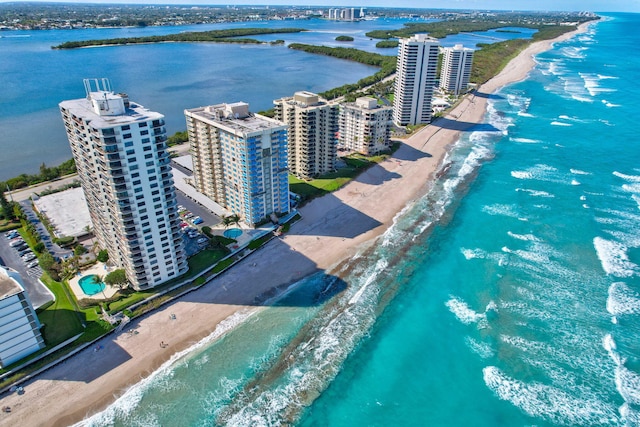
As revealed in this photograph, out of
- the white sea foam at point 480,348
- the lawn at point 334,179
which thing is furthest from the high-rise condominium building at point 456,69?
the white sea foam at point 480,348

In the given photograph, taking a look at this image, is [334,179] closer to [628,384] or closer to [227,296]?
[227,296]

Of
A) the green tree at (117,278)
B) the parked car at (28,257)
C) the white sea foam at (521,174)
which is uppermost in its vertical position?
the green tree at (117,278)

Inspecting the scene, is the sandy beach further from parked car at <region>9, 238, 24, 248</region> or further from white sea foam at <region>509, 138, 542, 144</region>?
white sea foam at <region>509, 138, 542, 144</region>

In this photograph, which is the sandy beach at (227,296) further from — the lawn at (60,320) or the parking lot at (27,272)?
the parking lot at (27,272)

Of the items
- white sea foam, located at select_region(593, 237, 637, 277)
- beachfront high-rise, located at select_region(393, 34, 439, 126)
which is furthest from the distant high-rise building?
beachfront high-rise, located at select_region(393, 34, 439, 126)

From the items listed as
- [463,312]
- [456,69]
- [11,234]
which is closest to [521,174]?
[463,312]

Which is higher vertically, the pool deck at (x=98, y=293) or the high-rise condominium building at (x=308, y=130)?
the high-rise condominium building at (x=308, y=130)

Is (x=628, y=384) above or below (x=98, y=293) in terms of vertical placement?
below
